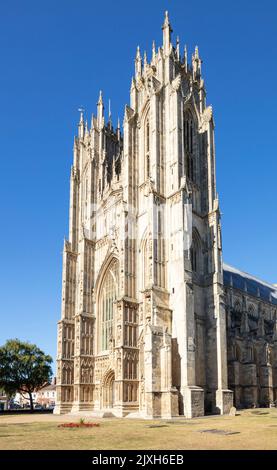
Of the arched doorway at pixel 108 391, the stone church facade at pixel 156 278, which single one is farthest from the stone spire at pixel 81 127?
the arched doorway at pixel 108 391

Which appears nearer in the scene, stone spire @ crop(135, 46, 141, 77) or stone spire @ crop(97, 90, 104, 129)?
stone spire @ crop(135, 46, 141, 77)

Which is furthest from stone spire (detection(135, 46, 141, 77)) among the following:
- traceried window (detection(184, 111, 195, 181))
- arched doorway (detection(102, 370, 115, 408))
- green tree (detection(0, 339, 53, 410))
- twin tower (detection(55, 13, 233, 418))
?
green tree (detection(0, 339, 53, 410))

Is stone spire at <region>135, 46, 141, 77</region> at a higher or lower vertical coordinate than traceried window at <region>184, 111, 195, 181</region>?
higher

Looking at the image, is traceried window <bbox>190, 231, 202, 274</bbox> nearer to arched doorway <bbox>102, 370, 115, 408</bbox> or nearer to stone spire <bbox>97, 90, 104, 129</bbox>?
Answer: arched doorway <bbox>102, 370, 115, 408</bbox>

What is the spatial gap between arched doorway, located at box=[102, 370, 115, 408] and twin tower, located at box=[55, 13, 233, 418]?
11cm

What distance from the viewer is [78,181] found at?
211 ft

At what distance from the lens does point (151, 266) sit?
44719 mm

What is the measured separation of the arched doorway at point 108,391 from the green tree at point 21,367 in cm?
1510

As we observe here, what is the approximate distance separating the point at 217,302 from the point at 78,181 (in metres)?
28.1

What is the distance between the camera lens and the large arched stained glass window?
5200 centimetres

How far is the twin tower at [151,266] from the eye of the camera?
42.4 metres
